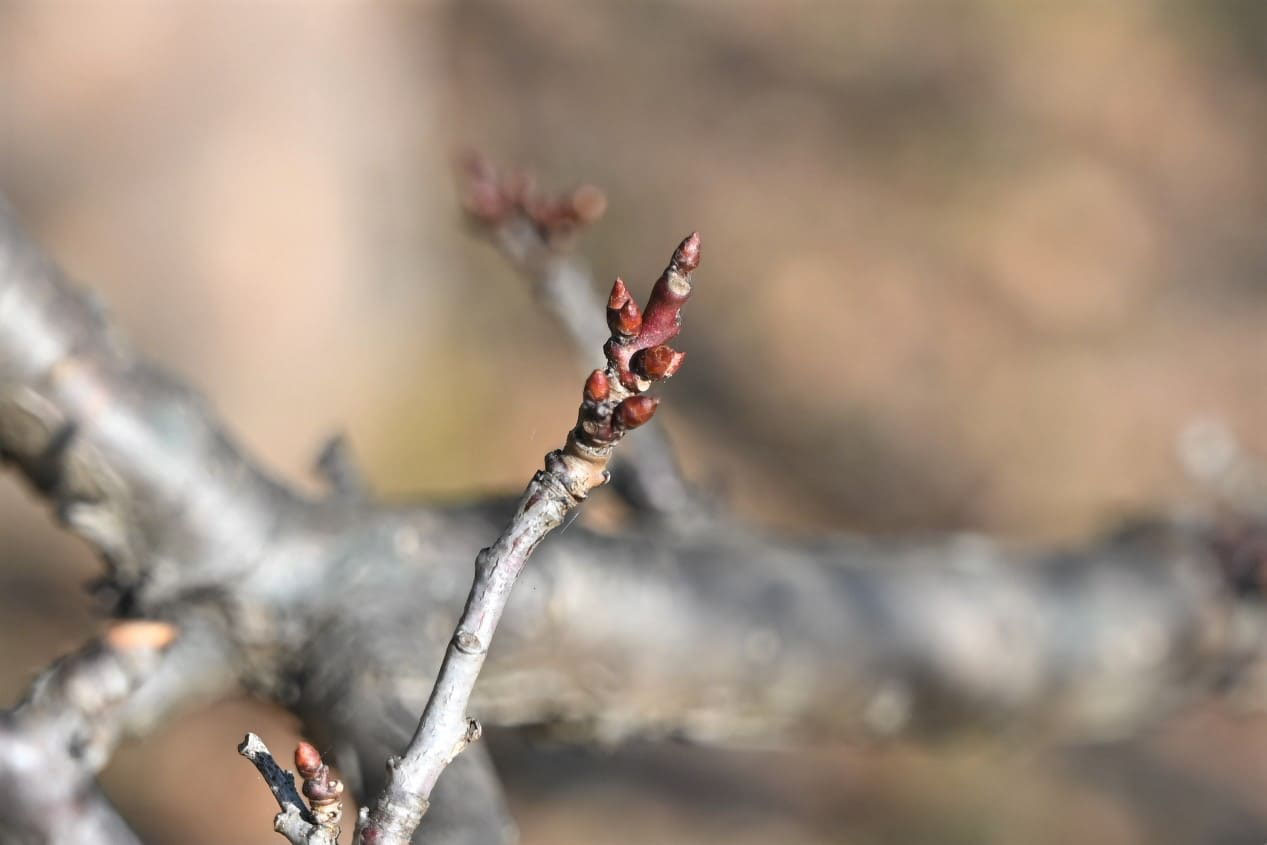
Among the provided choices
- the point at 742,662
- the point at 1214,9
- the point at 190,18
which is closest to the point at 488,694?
the point at 742,662

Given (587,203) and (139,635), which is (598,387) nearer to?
(139,635)

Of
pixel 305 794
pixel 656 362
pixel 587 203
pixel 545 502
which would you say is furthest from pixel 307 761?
pixel 587 203

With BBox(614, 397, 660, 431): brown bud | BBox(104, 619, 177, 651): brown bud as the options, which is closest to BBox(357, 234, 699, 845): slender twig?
BBox(614, 397, 660, 431): brown bud

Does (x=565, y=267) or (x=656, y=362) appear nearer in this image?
(x=656, y=362)

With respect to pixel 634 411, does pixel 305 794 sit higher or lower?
lower

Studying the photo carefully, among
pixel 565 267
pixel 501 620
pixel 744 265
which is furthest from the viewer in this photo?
pixel 744 265

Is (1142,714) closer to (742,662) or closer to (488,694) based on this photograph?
(742,662)

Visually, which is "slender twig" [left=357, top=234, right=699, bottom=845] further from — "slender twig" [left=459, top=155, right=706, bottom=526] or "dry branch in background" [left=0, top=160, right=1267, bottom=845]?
"slender twig" [left=459, top=155, right=706, bottom=526]
